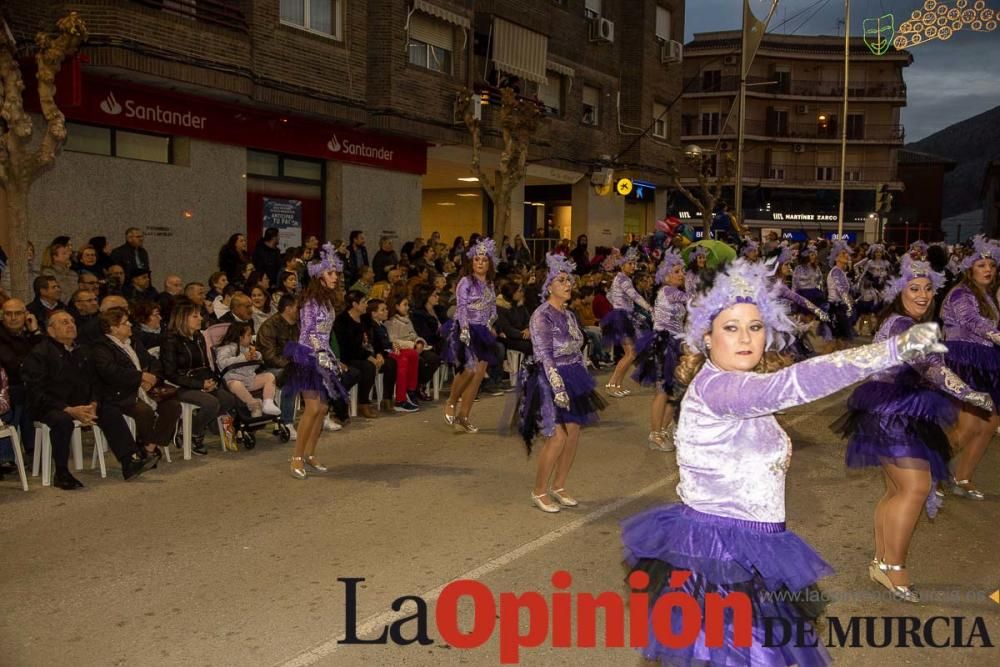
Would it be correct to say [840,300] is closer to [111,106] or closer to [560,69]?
[111,106]

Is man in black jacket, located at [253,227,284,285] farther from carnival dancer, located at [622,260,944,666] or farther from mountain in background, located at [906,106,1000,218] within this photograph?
mountain in background, located at [906,106,1000,218]

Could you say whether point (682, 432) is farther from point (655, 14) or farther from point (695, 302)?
point (655, 14)

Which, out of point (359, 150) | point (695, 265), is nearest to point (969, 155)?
point (359, 150)

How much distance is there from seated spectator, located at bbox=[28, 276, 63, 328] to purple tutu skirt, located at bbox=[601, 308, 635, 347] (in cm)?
711

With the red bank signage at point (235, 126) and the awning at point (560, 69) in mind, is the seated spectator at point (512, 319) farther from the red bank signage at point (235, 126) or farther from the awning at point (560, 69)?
the awning at point (560, 69)

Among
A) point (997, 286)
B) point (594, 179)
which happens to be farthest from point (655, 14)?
point (997, 286)

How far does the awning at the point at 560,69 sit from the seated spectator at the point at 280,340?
1727 centimetres

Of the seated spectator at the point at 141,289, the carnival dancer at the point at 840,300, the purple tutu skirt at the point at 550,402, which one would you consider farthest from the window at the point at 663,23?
the purple tutu skirt at the point at 550,402

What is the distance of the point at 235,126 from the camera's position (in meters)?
17.3

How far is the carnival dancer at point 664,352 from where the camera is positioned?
989 centimetres

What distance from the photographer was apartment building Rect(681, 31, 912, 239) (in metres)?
65.6

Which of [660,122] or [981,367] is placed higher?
[660,122]

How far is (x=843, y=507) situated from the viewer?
25.1ft

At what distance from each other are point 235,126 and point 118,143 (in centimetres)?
248
